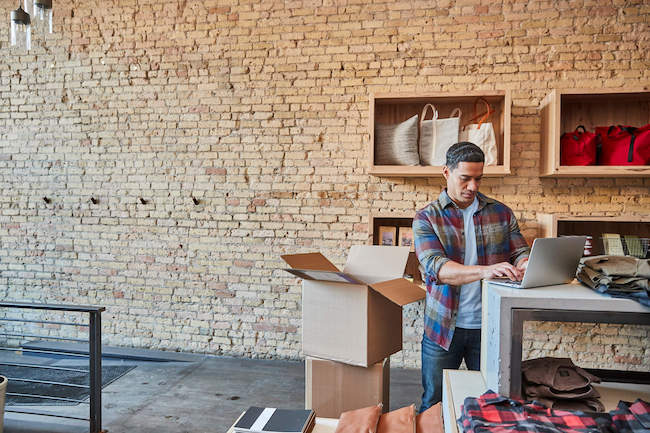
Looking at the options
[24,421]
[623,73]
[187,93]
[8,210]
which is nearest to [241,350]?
[24,421]

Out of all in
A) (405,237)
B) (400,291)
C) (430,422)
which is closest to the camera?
(430,422)

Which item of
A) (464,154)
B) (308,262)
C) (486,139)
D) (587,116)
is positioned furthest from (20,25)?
(587,116)

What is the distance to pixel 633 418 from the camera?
3.33 feet

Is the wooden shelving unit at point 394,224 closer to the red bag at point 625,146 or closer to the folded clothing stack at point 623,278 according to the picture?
the red bag at point 625,146

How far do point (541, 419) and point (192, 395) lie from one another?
114 inches

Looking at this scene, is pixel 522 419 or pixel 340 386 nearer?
pixel 522 419

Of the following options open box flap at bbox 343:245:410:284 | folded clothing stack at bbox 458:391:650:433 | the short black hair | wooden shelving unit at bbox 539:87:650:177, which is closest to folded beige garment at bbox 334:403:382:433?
folded clothing stack at bbox 458:391:650:433

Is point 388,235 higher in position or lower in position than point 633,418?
higher

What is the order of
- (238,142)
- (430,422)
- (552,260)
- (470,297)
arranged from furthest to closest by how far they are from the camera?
(238,142) < (470,297) < (430,422) < (552,260)

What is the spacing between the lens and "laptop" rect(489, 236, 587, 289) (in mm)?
1270

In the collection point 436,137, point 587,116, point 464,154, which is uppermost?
point 587,116

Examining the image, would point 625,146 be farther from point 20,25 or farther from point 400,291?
point 20,25

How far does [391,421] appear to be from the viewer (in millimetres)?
1503

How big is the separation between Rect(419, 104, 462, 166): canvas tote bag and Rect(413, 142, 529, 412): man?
1.38 meters
